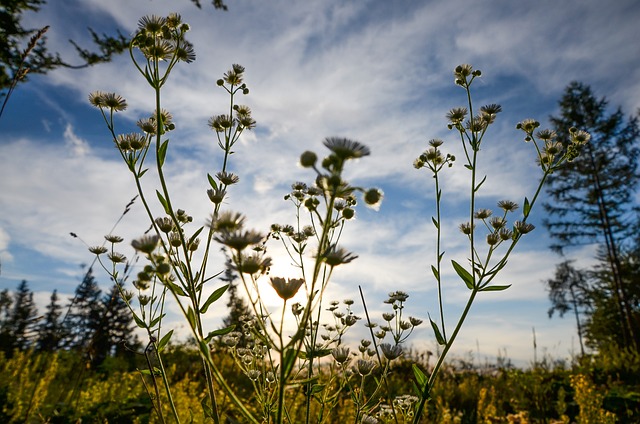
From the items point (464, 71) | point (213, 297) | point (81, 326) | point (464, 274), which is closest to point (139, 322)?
point (213, 297)

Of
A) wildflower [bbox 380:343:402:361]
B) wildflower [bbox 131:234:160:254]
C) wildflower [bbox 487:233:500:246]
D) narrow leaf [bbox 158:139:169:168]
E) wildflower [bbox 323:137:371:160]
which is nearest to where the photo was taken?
wildflower [bbox 323:137:371:160]

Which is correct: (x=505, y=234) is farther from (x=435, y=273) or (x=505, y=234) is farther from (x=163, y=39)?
(x=163, y=39)

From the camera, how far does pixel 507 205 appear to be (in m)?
2.46

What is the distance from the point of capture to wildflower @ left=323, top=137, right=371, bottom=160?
1.04 m

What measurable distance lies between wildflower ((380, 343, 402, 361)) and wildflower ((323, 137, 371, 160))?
0.97 m

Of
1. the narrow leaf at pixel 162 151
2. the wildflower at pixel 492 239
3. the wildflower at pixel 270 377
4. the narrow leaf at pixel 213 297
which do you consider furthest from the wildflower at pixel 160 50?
the wildflower at pixel 492 239

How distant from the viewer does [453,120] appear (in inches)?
101

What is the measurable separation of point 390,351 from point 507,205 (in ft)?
4.28

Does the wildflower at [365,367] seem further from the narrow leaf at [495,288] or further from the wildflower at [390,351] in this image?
the narrow leaf at [495,288]

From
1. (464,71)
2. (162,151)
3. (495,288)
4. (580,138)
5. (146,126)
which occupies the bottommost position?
(495,288)

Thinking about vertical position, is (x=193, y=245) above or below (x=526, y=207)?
below

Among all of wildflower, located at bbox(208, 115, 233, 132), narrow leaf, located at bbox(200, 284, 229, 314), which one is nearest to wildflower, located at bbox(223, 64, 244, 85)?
wildflower, located at bbox(208, 115, 233, 132)

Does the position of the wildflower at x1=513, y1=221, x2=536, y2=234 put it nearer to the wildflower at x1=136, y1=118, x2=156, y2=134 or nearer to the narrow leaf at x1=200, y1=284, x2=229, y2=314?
the narrow leaf at x1=200, y1=284, x2=229, y2=314

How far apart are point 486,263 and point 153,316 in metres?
1.55
